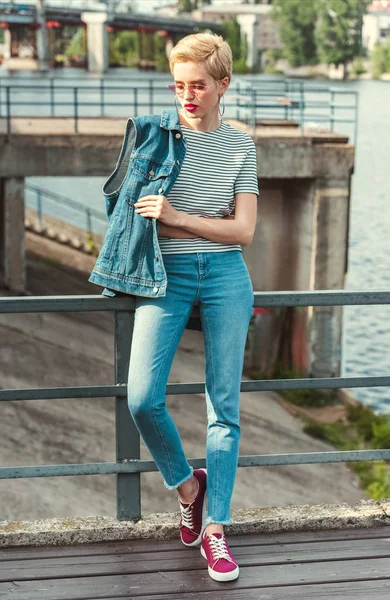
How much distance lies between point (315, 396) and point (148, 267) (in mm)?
18555

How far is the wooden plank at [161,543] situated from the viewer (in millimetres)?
3969

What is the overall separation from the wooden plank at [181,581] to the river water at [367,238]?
1744 cm

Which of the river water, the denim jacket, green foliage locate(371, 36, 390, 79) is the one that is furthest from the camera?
green foliage locate(371, 36, 390, 79)

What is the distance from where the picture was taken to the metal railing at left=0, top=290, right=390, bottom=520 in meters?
4.00

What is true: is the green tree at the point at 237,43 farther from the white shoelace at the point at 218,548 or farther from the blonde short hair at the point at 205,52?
the white shoelace at the point at 218,548

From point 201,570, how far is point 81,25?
271 feet

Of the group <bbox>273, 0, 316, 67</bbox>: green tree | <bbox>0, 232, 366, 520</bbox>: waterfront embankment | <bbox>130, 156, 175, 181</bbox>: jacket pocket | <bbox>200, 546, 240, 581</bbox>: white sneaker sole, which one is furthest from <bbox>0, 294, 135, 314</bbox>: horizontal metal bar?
<bbox>273, 0, 316, 67</bbox>: green tree

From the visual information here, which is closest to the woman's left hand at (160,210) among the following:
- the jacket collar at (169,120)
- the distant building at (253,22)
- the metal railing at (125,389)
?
the jacket collar at (169,120)

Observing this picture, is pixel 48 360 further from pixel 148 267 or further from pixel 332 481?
pixel 148 267

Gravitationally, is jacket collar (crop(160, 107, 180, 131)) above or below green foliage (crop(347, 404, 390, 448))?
above

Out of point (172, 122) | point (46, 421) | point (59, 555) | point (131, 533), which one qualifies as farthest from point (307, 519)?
point (46, 421)

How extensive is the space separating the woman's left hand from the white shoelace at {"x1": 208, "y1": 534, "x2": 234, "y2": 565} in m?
1.17

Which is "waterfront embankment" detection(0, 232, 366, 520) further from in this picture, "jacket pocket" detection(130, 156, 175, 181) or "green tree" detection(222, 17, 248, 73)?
"green tree" detection(222, 17, 248, 73)

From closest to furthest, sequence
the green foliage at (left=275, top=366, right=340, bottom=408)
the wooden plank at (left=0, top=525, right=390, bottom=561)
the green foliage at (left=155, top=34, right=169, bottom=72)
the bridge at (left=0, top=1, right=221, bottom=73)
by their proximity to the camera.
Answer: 1. the wooden plank at (left=0, top=525, right=390, bottom=561)
2. the green foliage at (left=275, top=366, right=340, bottom=408)
3. the bridge at (left=0, top=1, right=221, bottom=73)
4. the green foliage at (left=155, top=34, right=169, bottom=72)
